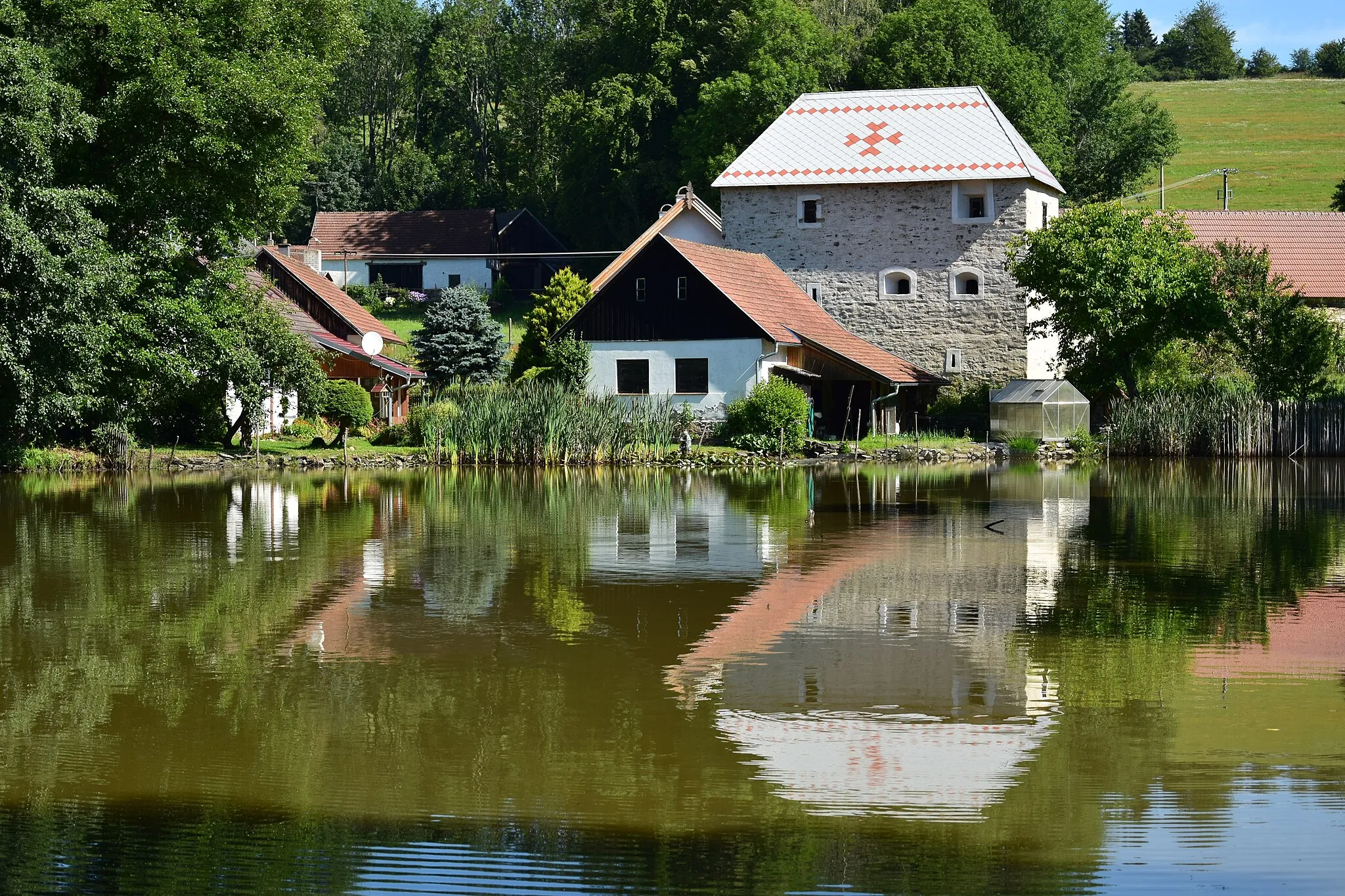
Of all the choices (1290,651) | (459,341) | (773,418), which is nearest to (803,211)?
(459,341)

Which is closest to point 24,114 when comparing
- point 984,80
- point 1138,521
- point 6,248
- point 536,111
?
point 6,248

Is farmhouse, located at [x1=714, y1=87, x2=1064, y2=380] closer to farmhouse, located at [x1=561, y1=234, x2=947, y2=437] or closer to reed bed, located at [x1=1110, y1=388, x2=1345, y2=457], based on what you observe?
farmhouse, located at [x1=561, y1=234, x2=947, y2=437]

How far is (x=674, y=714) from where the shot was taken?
1073cm

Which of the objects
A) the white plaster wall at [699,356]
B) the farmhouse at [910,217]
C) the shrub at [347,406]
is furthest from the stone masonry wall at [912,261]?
the shrub at [347,406]

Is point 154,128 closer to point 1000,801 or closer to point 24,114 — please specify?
point 24,114

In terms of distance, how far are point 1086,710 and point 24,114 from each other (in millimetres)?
24350

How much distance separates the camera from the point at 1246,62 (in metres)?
117

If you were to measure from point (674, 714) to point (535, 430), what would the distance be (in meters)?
27.2

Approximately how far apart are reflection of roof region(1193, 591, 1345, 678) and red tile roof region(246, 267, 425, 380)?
99.2 feet

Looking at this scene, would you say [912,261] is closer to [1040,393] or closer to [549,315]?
[1040,393]

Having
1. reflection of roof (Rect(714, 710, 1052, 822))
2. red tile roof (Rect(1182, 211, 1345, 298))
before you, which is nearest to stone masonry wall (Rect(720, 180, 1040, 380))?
red tile roof (Rect(1182, 211, 1345, 298))

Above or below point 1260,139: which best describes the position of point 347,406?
below

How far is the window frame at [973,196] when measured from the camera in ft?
160

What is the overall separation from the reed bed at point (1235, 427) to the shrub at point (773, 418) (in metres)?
8.17
